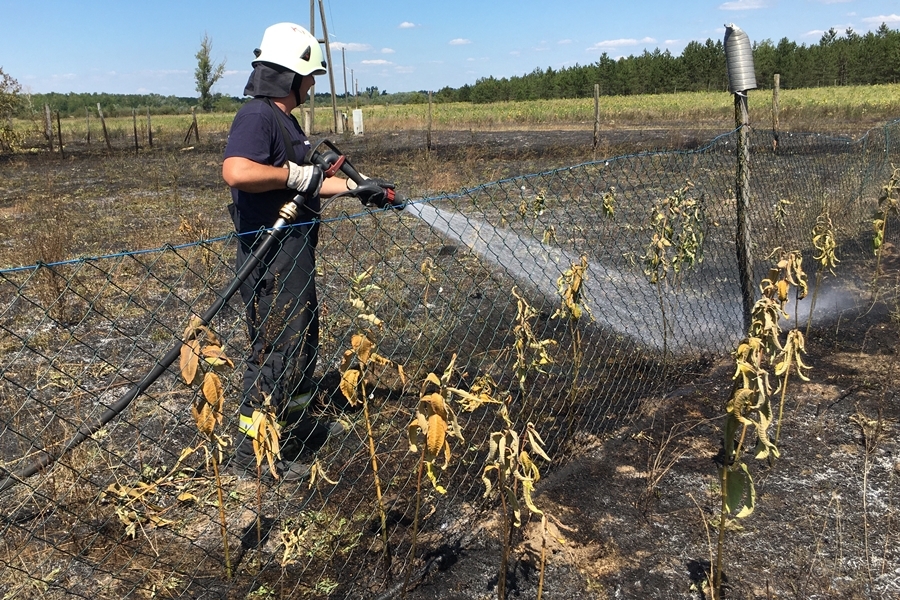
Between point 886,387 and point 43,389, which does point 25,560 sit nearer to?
point 43,389

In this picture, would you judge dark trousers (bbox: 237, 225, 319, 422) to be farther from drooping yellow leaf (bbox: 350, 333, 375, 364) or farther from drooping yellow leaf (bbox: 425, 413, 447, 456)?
drooping yellow leaf (bbox: 425, 413, 447, 456)

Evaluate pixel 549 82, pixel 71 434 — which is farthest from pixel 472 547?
pixel 549 82

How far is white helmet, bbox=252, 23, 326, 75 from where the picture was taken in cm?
273

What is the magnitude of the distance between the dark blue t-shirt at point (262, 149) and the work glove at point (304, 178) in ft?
0.35

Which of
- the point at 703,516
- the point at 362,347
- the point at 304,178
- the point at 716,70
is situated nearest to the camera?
the point at 362,347

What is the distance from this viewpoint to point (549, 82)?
62.5 m

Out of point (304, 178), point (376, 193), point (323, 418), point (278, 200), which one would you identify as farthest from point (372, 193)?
point (323, 418)

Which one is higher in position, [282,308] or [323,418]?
[282,308]

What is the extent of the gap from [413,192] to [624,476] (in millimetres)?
7847

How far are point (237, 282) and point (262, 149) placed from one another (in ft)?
1.77

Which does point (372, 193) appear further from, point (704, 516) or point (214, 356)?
point (704, 516)

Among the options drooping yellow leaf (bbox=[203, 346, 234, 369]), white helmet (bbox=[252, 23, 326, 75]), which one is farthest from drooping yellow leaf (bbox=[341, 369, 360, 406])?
white helmet (bbox=[252, 23, 326, 75])

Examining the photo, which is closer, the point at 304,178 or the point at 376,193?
the point at 304,178

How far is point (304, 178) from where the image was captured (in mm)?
2648
